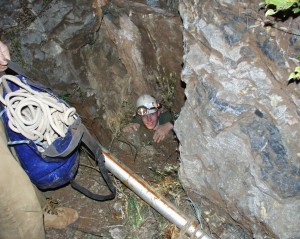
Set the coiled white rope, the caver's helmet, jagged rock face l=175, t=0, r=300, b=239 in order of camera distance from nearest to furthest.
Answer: jagged rock face l=175, t=0, r=300, b=239, the coiled white rope, the caver's helmet

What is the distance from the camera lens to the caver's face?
5.02 metres

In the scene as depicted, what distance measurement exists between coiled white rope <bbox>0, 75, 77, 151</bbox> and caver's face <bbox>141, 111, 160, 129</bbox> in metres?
2.16

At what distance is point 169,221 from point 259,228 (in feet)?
3.20

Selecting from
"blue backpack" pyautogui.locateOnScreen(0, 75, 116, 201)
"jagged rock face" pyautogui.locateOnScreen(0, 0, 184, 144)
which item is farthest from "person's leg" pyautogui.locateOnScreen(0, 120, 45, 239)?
"jagged rock face" pyautogui.locateOnScreen(0, 0, 184, 144)

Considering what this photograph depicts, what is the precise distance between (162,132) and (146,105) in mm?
463

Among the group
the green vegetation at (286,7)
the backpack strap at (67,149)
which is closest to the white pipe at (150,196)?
the backpack strap at (67,149)

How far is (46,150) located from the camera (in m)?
2.78

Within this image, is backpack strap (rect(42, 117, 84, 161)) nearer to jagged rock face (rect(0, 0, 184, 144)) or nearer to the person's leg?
the person's leg

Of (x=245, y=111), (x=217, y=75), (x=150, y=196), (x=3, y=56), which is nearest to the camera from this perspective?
(x=245, y=111)

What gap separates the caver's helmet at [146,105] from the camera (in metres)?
4.84

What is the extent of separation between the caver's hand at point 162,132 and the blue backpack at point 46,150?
1874mm

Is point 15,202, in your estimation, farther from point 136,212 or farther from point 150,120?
point 150,120

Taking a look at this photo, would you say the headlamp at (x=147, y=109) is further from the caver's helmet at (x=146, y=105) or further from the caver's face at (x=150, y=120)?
the caver's face at (x=150, y=120)

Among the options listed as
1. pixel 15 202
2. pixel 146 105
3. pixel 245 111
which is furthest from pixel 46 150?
pixel 146 105
